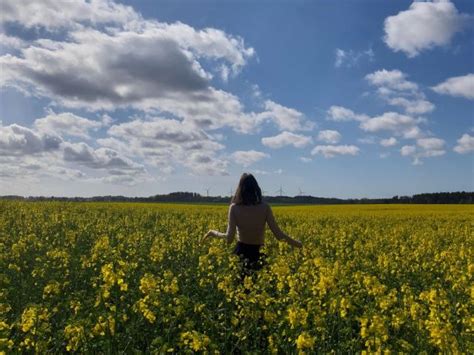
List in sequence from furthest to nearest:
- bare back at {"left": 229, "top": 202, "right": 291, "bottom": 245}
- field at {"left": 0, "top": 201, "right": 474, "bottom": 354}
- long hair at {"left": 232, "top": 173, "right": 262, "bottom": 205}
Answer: bare back at {"left": 229, "top": 202, "right": 291, "bottom": 245} → long hair at {"left": 232, "top": 173, "right": 262, "bottom": 205} → field at {"left": 0, "top": 201, "right": 474, "bottom": 354}

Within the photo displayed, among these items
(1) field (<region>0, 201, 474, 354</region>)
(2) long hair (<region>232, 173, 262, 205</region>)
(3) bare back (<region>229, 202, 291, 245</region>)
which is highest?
(2) long hair (<region>232, 173, 262, 205</region>)

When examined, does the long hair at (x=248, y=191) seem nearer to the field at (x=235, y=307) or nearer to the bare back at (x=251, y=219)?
the bare back at (x=251, y=219)

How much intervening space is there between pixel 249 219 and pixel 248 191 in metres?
0.46

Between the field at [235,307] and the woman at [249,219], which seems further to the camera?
the woman at [249,219]

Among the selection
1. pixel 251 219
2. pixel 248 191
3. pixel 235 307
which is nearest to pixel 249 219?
pixel 251 219

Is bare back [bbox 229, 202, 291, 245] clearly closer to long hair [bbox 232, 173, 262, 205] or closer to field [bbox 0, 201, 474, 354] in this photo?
long hair [bbox 232, 173, 262, 205]

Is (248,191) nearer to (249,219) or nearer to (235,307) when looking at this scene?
(249,219)

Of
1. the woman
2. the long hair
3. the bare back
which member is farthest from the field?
the long hair

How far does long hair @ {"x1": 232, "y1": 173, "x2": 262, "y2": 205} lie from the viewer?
23.0 ft

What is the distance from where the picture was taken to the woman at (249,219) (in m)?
7.03

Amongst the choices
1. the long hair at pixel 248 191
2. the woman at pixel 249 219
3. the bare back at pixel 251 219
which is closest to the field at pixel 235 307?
the woman at pixel 249 219

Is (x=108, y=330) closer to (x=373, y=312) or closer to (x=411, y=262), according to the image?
(x=373, y=312)

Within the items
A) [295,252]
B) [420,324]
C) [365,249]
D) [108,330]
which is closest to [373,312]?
[420,324]

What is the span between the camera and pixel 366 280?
5.59 m
